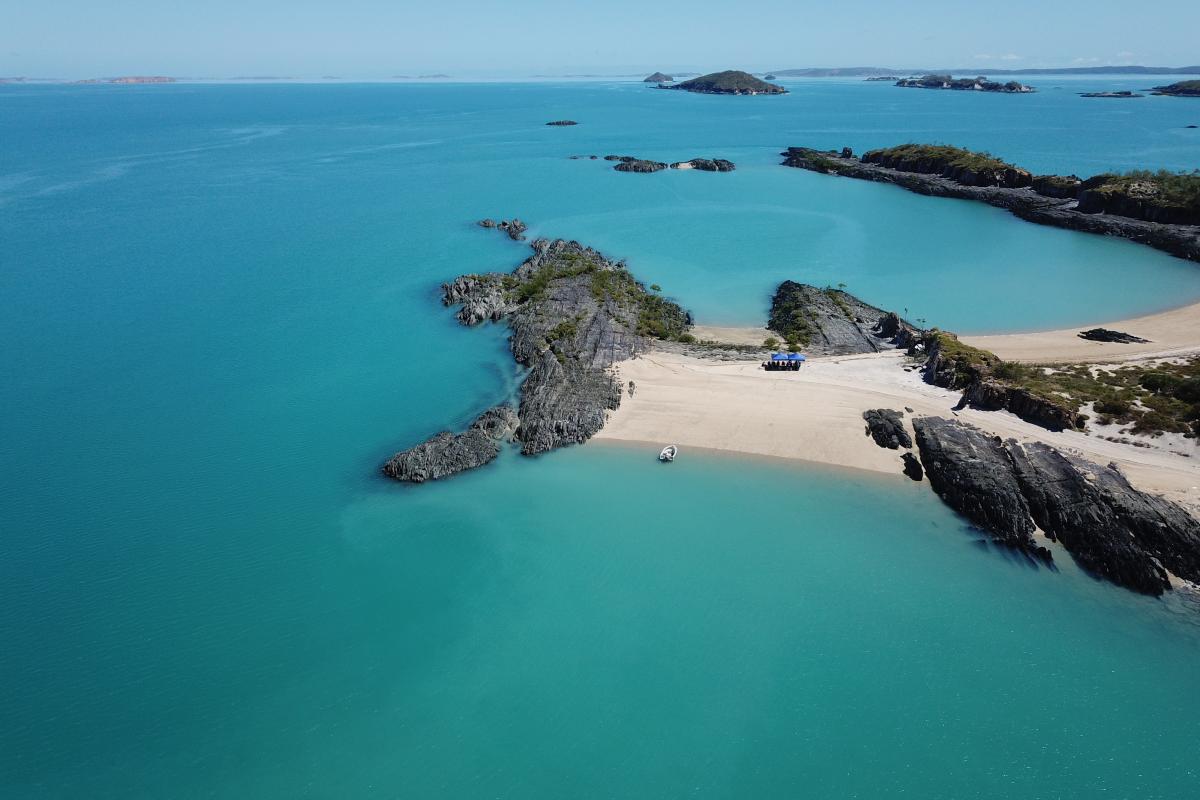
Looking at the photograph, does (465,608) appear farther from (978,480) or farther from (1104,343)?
(1104,343)

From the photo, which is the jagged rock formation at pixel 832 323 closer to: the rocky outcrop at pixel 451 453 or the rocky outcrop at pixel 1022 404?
the rocky outcrop at pixel 1022 404

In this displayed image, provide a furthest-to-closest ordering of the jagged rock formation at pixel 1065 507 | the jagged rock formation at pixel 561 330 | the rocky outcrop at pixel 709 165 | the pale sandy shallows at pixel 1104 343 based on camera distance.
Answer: the rocky outcrop at pixel 709 165 < the pale sandy shallows at pixel 1104 343 < the jagged rock formation at pixel 561 330 < the jagged rock formation at pixel 1065 507

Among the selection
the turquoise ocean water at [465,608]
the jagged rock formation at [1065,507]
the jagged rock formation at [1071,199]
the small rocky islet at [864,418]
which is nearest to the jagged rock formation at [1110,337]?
the turquoise ocean water at [465,608]

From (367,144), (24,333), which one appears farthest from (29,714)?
(367,144)

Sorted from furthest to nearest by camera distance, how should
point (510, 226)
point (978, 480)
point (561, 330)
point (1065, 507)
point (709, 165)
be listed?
point (709, 165) < point (510, 226) < point (561, 330) < point (978, 480) < point (1065, 507)

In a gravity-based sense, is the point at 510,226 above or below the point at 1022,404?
above

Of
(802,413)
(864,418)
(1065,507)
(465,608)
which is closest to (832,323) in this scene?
(864,418)

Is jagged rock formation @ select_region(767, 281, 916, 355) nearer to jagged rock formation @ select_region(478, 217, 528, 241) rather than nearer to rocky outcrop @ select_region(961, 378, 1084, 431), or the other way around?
rocky outcrop @ select_region(961, 378, 1084, 431)

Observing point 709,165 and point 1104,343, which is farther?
point 709,165
